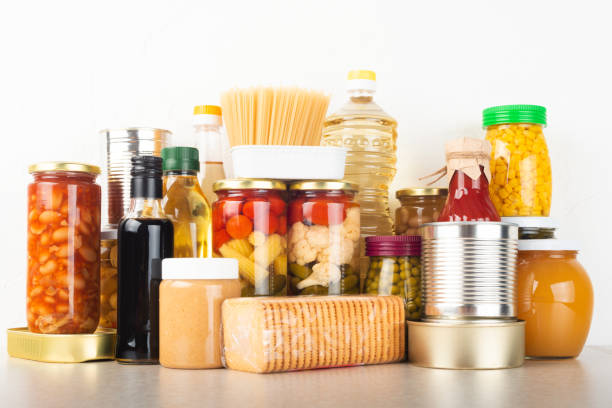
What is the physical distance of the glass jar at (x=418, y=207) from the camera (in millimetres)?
1137

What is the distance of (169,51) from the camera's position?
1.28 metres

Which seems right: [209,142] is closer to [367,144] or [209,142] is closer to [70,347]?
[367,144]

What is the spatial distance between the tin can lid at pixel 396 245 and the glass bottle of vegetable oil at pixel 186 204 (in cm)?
26

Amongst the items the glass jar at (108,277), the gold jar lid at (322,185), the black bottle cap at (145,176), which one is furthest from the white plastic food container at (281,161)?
the glass jar at (108,277)

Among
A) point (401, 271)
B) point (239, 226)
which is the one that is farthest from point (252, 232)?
point (401, 271)

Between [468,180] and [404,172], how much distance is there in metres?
0.30

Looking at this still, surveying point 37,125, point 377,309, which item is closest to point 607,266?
point 377,309

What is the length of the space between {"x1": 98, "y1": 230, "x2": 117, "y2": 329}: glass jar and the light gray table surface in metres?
0.13

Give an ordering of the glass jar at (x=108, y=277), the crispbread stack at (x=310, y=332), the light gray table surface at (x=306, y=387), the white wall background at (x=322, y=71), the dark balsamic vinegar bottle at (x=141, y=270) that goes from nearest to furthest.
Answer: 1. the light gray table surface at (x=306, y=387)
2. the crispbread stack at (x=310, y=332)
3. the dark balsamic vinegar bottle at (x=141, y=270)
4. the glass jar at (x=108, y=277)
5. the white wall background at (x=322, y=71)

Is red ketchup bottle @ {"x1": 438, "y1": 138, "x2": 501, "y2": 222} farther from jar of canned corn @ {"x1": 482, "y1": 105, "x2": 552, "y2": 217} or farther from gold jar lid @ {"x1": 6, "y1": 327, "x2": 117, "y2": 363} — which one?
gold jar lid @ {"x1": 6, "y1": 327, "x2": 117, "y2": 363}

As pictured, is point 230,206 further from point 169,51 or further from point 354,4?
point 354,4

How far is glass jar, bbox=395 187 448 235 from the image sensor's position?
1.14 meters

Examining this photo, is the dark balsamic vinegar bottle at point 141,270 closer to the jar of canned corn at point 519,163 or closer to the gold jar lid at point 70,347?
the gold jar lid at point 70,347

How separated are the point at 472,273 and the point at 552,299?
0.17m
